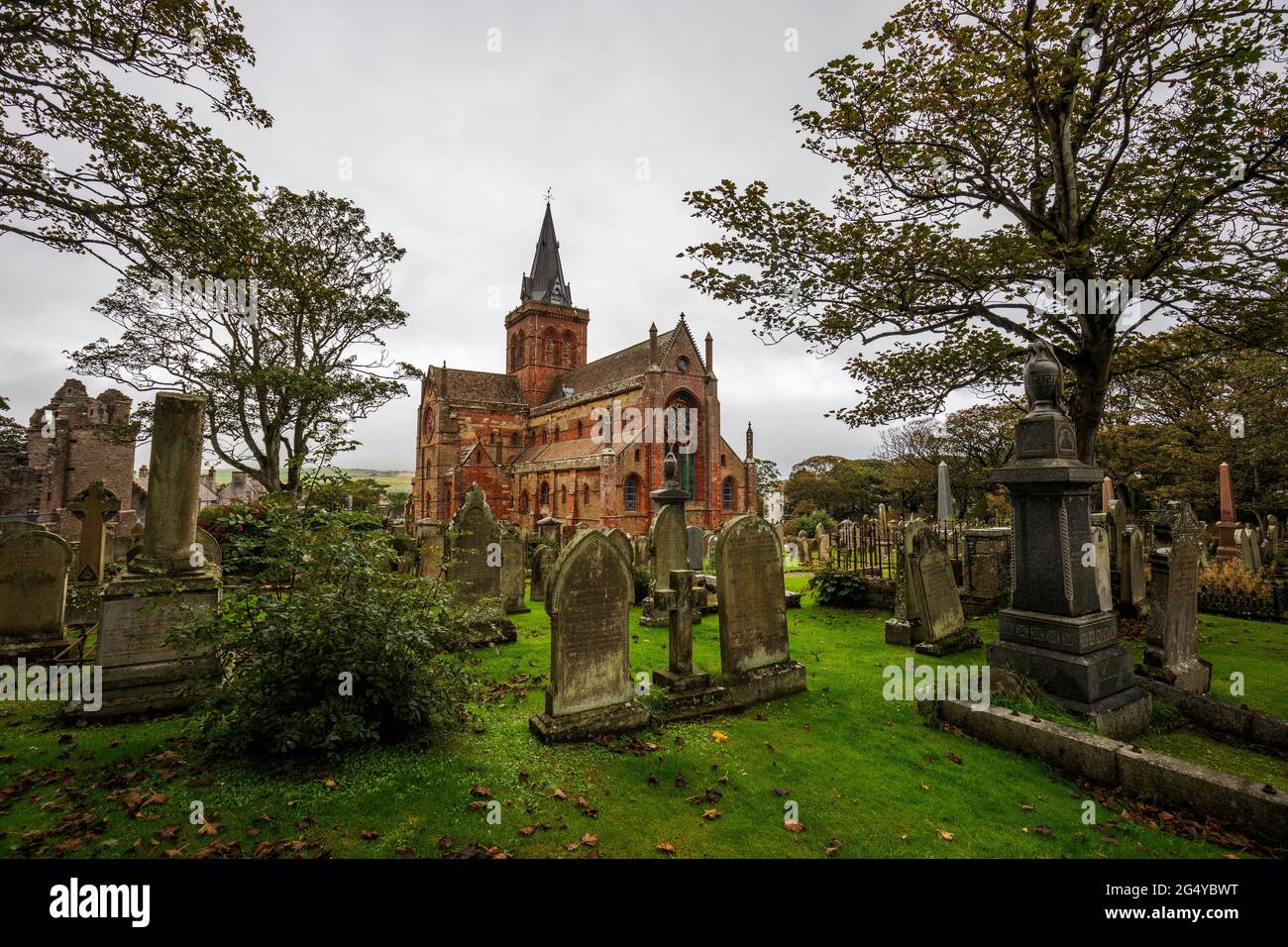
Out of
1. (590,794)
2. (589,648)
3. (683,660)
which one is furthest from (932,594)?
(590,794)

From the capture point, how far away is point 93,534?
8.22 m

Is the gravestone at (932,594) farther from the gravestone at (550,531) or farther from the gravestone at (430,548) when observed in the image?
the gravestone at (550,531)

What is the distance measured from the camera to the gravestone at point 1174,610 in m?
5.93

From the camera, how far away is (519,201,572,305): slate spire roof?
152 feet

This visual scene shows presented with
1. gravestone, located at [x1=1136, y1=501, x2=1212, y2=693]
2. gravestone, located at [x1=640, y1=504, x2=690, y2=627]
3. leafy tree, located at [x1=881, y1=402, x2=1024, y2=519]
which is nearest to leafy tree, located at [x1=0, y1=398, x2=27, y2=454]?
gravestone, located at [x1=640, y1=504, x2=690, y2=627]

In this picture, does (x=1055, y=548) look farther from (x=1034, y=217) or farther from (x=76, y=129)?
(x=76, y=129)

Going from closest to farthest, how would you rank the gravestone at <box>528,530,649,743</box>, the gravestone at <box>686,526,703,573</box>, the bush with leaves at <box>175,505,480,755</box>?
the bush with leaves at <box>175,505,480,755</box> < the gravestone at <box>528,530,649,743</box> < the gravestone at <box>686,526,703,573</box>

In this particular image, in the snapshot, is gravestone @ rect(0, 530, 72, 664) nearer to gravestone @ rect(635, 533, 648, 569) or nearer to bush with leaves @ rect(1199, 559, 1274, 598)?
gravestone @ rect(635, 533, 648, 569)

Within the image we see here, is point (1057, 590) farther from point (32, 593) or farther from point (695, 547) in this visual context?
point (32, 593)

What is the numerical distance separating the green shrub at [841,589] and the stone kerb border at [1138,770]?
19.7 feet

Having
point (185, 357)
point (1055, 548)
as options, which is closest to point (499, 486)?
point (185, 357)

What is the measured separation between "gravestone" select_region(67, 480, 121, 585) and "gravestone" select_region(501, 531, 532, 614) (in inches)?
222

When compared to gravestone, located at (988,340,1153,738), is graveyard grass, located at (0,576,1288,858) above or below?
below

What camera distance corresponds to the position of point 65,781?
368 centimetres
